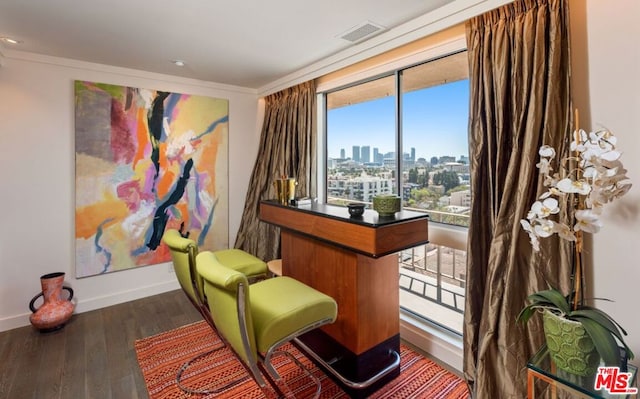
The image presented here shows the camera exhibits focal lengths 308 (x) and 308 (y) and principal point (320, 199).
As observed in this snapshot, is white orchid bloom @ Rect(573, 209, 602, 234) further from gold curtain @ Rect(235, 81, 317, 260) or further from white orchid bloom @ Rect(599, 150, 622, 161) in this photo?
gold curtain @ Rect(235, 81, 317, 260)

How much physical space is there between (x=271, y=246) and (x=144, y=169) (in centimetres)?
171

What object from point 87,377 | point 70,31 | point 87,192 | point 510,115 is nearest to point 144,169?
point 87,192

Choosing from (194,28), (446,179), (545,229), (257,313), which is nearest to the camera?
(545,229)

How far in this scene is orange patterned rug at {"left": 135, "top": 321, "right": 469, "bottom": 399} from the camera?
6.79ft

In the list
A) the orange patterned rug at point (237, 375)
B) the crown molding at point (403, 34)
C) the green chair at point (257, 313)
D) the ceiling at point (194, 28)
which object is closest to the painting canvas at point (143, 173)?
the ceiling at point (194, 28)

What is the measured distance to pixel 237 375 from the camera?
7.38 ft

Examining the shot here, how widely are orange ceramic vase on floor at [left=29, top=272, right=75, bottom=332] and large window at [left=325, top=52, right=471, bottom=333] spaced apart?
9.55ft

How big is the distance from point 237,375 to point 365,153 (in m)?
2.30

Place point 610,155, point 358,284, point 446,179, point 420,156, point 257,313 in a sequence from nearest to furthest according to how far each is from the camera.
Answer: point 610,155 < point 257,313 < point 358,284 < point 446,179 < point 420,156

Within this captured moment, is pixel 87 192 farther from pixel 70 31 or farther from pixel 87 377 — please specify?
pixel 87 377

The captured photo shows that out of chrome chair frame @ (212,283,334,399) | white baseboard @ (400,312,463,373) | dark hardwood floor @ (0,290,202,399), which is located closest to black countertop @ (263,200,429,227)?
chrome chair frame @ (212,283,334,399)

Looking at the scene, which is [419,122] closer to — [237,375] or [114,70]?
[237,375]

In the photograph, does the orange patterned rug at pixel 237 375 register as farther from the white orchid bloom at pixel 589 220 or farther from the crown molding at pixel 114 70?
the crown molding at pixel 114 70

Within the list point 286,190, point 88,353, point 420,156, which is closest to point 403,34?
point 420,156
